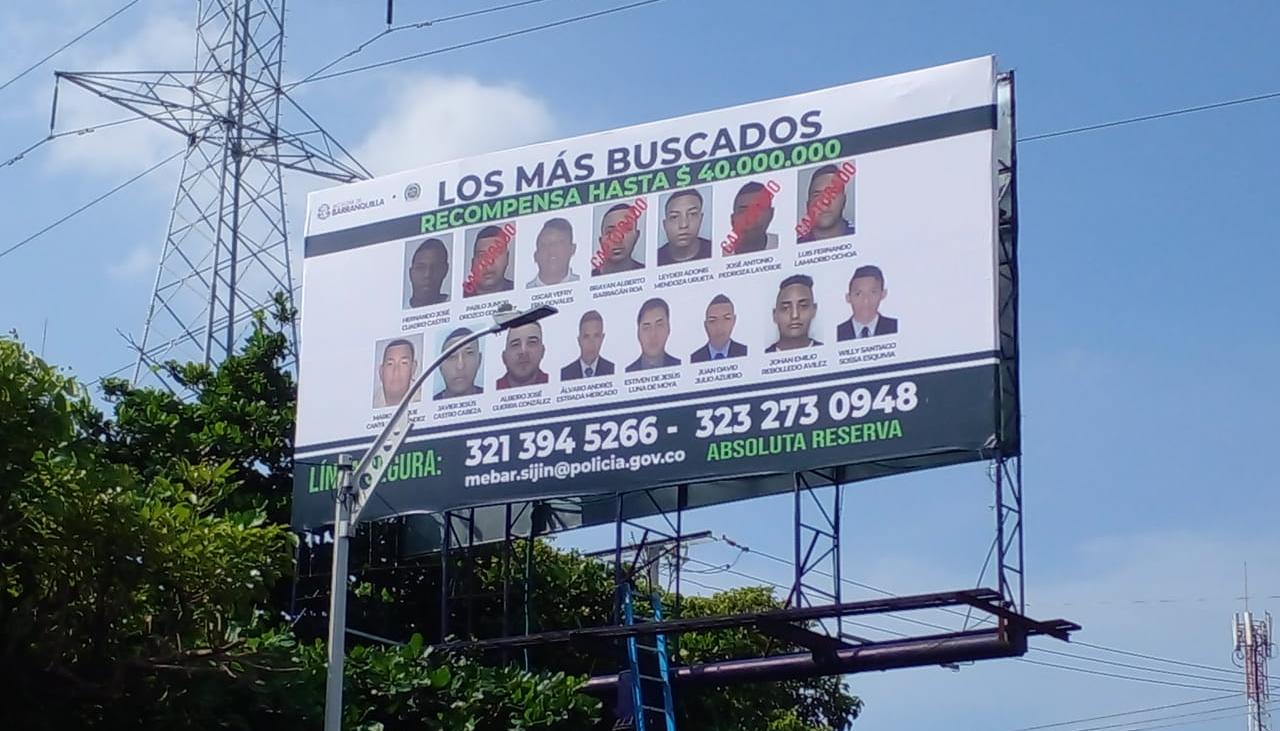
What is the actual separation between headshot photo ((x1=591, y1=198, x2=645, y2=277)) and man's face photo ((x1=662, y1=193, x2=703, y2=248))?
0.31m

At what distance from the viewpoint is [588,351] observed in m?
19.6

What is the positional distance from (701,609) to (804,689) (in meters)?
3.78

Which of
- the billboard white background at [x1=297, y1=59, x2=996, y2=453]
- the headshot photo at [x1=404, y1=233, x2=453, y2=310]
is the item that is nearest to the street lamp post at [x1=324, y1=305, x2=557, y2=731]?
the billboard white background at [x1=297, y1=59, x2=996, y2=453]

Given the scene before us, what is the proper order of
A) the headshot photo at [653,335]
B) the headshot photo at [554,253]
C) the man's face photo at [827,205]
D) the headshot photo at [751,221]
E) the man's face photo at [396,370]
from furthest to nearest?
1. the man's face photo at [396,370]
2. the headshot photo at [554,253]
3. the headshot photo at [653,335]
4. the headshot photo at [751,221]
5. the man's face photo at [827,205]

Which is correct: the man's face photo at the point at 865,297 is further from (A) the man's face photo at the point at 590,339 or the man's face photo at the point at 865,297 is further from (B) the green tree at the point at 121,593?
(B) the green tree at the point at 121,593

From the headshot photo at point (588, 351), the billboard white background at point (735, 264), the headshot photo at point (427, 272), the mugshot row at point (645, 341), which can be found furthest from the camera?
the headshot photo at point (427, 272)

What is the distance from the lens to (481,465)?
1988 centimetres

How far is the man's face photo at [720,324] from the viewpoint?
18828 mm

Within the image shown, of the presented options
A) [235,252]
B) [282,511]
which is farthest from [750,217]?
[235,252]

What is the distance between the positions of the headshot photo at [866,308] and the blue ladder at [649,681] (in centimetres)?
385

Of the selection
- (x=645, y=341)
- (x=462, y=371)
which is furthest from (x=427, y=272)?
(x=645, y=341)

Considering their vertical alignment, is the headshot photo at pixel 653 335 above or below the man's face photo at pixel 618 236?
below

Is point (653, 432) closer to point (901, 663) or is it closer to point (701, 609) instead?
point (901, 663)

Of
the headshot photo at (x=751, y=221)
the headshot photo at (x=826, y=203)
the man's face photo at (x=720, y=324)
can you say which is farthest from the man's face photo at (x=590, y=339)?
the headshot photo at (x=826, y=203)
